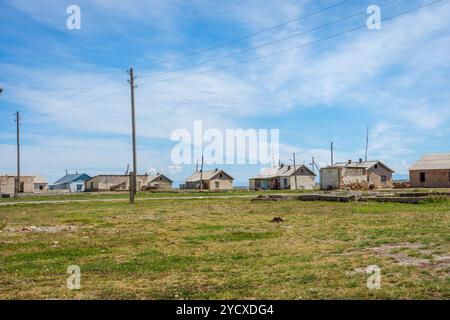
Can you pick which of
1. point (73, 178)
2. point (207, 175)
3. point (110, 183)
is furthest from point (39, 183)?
point (207, 175)

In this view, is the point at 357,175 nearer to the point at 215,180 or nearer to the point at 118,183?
the point at 215,180

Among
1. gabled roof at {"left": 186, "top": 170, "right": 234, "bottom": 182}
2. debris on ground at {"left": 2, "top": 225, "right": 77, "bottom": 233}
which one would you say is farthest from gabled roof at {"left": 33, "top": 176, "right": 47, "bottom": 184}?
debris on ground at {"left": 2, "top": 225, "right": 77, "bottom": 233}

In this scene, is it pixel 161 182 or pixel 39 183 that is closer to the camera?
pixel 161 182

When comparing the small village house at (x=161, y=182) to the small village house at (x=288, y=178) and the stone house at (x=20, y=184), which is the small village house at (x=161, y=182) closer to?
the small village house at (x=288, y=178)

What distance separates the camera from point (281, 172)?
99188 millimetres

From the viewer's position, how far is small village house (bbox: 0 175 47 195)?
80.8 m

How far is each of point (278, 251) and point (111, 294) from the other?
5.19m

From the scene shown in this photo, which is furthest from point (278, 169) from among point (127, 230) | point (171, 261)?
point (171, 261)

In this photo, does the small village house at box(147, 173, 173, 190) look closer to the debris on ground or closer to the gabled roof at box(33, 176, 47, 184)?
the gabled roof at box(33, 176, 47, 184)

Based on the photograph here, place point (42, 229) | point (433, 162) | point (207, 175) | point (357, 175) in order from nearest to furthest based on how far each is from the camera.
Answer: point (42, 229) < point (433, 162) < point (357, 175) < point (207, 175)

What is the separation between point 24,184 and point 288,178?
Answer: 59.9 m

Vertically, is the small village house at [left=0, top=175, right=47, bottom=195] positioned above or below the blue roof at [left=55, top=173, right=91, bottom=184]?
below

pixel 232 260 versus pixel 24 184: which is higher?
pixel 24 184

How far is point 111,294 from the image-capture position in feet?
25.3
